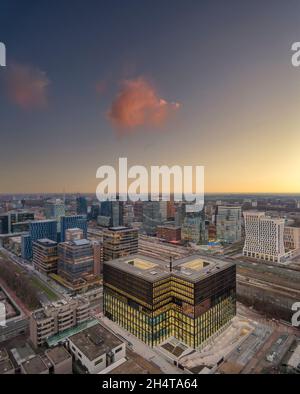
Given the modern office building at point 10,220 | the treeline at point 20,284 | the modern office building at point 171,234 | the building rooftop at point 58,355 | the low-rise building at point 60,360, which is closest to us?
the low-rise building at point 60,360

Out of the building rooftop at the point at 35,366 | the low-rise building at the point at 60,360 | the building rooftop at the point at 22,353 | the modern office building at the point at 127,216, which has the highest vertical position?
the modern office building at the point at 127,216

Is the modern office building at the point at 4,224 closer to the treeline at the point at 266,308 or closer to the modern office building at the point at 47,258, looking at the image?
the modern office building at the point at 47,258

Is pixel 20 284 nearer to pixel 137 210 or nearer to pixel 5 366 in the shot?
pixel 5 366

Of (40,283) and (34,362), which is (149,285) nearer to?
(34,362)

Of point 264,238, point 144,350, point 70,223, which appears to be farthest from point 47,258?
point 264,238

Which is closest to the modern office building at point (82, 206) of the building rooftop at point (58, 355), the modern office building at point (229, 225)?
the modern office building at point (229, 225)

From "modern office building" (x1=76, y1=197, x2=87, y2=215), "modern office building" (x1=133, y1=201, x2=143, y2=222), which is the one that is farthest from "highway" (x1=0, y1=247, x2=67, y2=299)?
"modern office building" (x1=133, y1=201, x2=143, y2=222)
